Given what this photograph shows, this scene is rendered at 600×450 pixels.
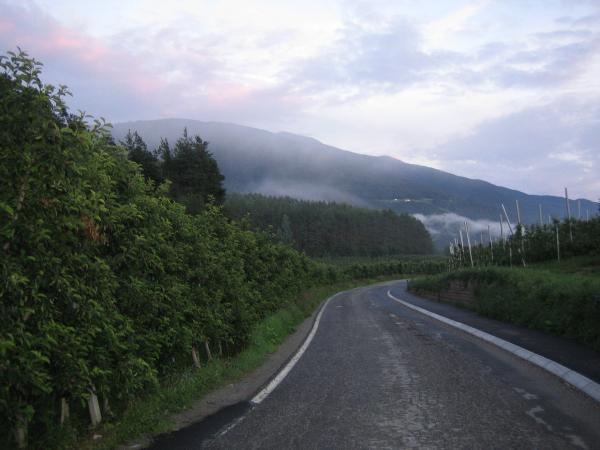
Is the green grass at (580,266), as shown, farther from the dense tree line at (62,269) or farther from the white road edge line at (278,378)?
the dense tree line at (62,269)

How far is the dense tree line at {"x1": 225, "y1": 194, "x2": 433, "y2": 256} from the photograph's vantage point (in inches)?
6476

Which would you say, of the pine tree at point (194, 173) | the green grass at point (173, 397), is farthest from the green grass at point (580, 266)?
the pine tree at point (194, 173)

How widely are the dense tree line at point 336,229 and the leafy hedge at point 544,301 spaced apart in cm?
12442

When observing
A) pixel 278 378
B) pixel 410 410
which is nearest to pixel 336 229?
pixel 278 378

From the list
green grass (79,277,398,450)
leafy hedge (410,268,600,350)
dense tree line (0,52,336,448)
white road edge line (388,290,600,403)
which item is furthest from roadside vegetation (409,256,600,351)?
dense tree line (0,52,336,448)

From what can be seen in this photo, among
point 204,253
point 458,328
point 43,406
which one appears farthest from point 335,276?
point 43,406

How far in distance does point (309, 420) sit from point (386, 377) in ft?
9.83

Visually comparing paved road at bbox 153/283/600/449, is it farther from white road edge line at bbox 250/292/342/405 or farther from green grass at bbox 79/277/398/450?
green grass at bbox 79/277/398/450

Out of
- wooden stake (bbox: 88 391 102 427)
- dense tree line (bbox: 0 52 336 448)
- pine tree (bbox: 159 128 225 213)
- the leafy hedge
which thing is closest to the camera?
dense tree line (bbox: 0 52 336 448)

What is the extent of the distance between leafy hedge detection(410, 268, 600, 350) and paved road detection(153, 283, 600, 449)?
9.20 feet

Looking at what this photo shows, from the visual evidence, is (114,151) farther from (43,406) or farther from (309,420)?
(309,420)

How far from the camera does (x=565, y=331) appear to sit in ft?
44.5

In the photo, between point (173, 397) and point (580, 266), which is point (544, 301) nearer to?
point (173, 397)

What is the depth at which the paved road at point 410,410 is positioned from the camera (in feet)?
18.1
